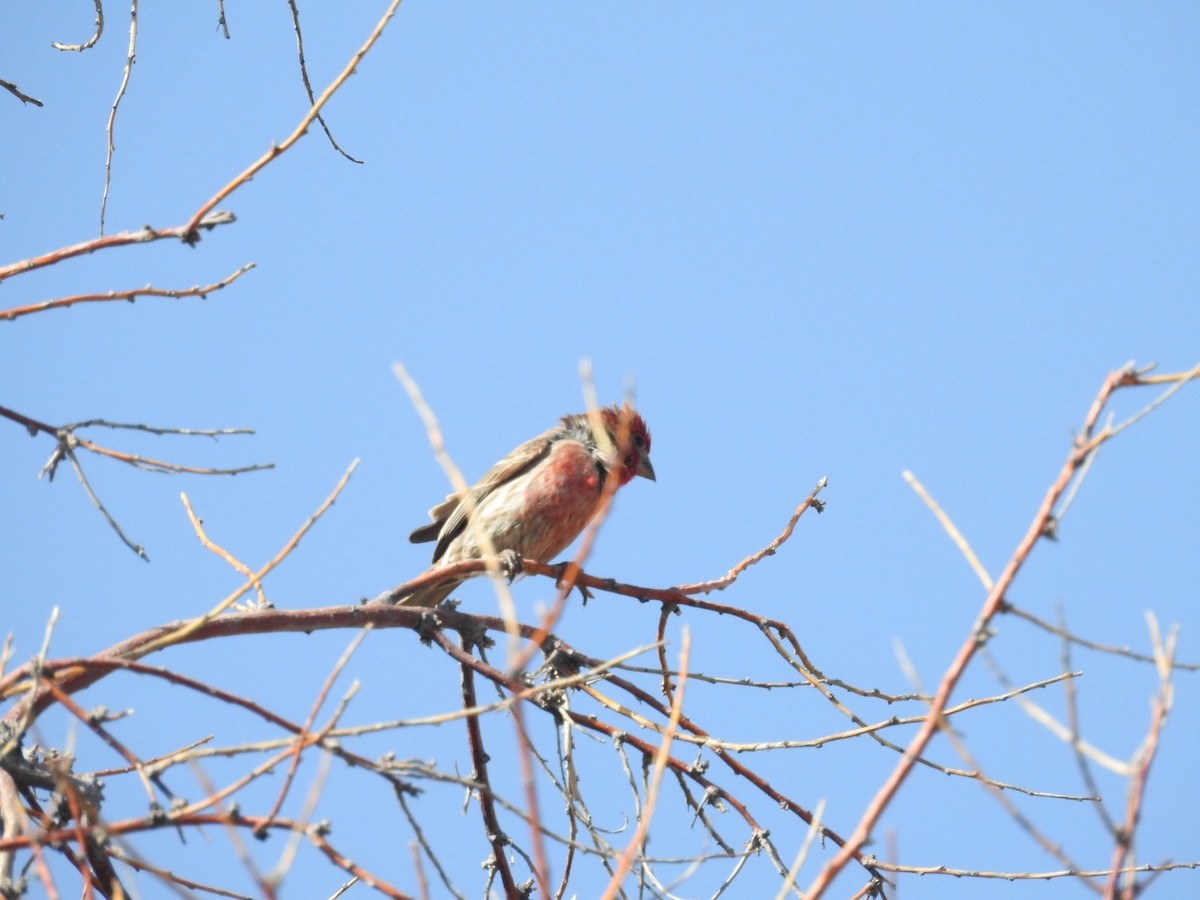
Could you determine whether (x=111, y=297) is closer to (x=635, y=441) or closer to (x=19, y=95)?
(x=19, y=95)

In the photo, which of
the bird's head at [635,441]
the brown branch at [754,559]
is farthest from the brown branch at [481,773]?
the bird's head at [635,441]

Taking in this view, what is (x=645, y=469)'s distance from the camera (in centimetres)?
834

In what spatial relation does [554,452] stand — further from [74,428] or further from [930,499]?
[930,499]

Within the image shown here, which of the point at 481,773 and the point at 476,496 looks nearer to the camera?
the point at 481,773

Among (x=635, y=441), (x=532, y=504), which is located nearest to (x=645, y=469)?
(x=635, y=441)

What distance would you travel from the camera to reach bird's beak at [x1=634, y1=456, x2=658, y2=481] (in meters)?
8.31

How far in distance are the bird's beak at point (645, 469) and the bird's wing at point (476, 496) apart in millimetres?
589

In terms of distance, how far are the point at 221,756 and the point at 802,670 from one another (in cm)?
243

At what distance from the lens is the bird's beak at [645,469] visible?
831 centimetres

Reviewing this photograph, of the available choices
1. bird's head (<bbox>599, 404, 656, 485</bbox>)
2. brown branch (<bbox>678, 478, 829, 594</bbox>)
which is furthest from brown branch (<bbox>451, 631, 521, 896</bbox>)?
bird's head (<bbox>599, 404, 656, 485</bbox>)

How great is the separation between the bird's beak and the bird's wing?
1.93ft

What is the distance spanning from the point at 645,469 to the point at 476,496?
3.67 ft

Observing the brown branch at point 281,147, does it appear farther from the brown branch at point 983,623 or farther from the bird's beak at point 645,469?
the bird's beak at point 645,469

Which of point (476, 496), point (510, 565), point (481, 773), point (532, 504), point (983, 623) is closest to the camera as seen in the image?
point (983, 623)
